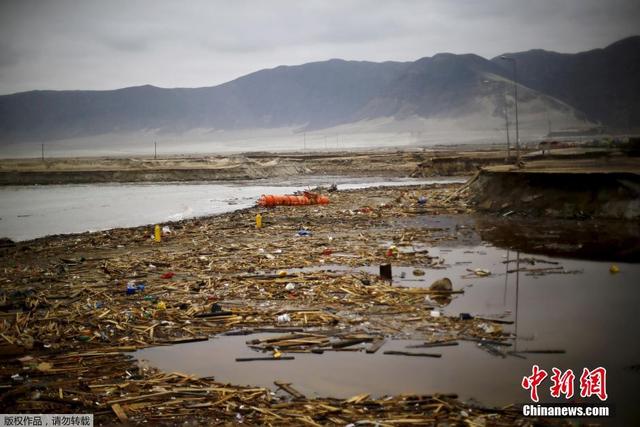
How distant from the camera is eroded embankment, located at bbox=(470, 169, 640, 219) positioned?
18438 millimetres

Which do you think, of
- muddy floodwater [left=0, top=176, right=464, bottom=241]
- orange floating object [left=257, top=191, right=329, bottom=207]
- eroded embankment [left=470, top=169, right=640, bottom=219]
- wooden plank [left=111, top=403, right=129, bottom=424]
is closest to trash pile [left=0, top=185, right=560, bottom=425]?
wooden plank [left=111, top=403, right=129, bottom=424]

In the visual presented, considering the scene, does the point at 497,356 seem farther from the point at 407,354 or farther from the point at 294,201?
the point at 294,201

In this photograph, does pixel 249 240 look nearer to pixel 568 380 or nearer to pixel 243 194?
pixel 568 380

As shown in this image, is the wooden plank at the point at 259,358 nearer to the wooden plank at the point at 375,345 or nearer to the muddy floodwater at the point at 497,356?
the muddy floodwater at the point at 497,356

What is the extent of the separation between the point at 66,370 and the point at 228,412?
2.73 metres

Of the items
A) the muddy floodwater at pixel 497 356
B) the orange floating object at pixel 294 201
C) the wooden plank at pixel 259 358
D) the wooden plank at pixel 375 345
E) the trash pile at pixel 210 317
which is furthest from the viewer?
the orange floating object at pixel 294 201

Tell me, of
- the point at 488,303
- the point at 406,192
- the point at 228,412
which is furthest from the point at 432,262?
the point at 406,192

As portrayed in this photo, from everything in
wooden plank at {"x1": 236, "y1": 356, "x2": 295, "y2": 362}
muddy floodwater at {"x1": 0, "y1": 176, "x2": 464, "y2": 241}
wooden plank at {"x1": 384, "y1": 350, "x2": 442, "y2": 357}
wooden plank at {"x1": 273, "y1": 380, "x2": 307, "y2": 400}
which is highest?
muddy floodwater at {"x1": 0, "y1": 176, "x2": 464, "y2": 241}

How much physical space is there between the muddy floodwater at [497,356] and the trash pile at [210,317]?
262mm

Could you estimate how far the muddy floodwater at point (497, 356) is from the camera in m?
6.51

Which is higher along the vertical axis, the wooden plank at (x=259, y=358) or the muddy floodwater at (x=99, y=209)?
the muddy floodwater at (x=99, y=209)

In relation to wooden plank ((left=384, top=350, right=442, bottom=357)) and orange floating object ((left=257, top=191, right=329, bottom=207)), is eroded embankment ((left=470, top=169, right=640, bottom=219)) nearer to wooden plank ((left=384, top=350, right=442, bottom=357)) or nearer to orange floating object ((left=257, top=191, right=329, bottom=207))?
orange floating object ((left=257, top=191, right=329, bottom=207))

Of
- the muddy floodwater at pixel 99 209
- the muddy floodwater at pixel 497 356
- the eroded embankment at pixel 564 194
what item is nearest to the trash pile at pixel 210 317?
the muddy floodwater at pixel 497 356

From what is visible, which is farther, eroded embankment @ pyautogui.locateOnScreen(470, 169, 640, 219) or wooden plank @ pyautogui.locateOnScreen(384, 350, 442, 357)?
eroded embankment @ pyautogui.locateOnScreen(470, 169, 640, 219)
